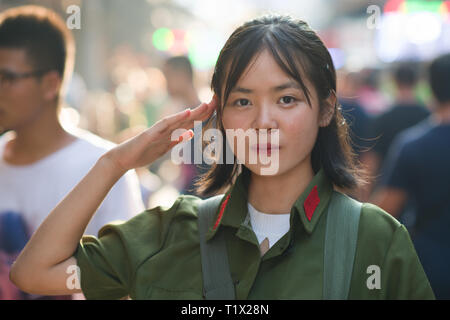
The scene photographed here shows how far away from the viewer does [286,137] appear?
6.26ft

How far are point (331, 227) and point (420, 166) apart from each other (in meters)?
1.97

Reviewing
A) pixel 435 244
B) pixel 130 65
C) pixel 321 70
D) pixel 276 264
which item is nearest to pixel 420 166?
pixel 435 244

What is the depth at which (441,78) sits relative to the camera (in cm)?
385

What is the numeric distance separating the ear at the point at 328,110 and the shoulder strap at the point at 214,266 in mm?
528

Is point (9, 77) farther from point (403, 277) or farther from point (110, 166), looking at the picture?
point (403, 277)

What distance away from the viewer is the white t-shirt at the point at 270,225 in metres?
1.98

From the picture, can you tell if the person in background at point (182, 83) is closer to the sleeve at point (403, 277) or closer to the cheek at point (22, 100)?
the cheek at point (22, 100)

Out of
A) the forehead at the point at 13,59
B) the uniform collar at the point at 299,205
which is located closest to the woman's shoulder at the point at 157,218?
the uniform collar at the point at 299,205

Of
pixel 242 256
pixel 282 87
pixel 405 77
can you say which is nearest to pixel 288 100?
pixel 282 87

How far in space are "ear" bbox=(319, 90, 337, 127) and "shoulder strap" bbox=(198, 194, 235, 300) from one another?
53 cm

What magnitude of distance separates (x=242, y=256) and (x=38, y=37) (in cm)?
181

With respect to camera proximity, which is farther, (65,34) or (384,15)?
(384,15)

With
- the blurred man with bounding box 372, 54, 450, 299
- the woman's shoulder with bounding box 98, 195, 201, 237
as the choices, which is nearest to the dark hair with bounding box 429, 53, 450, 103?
the blurred man with bounding box 372, 54, 450, 299
